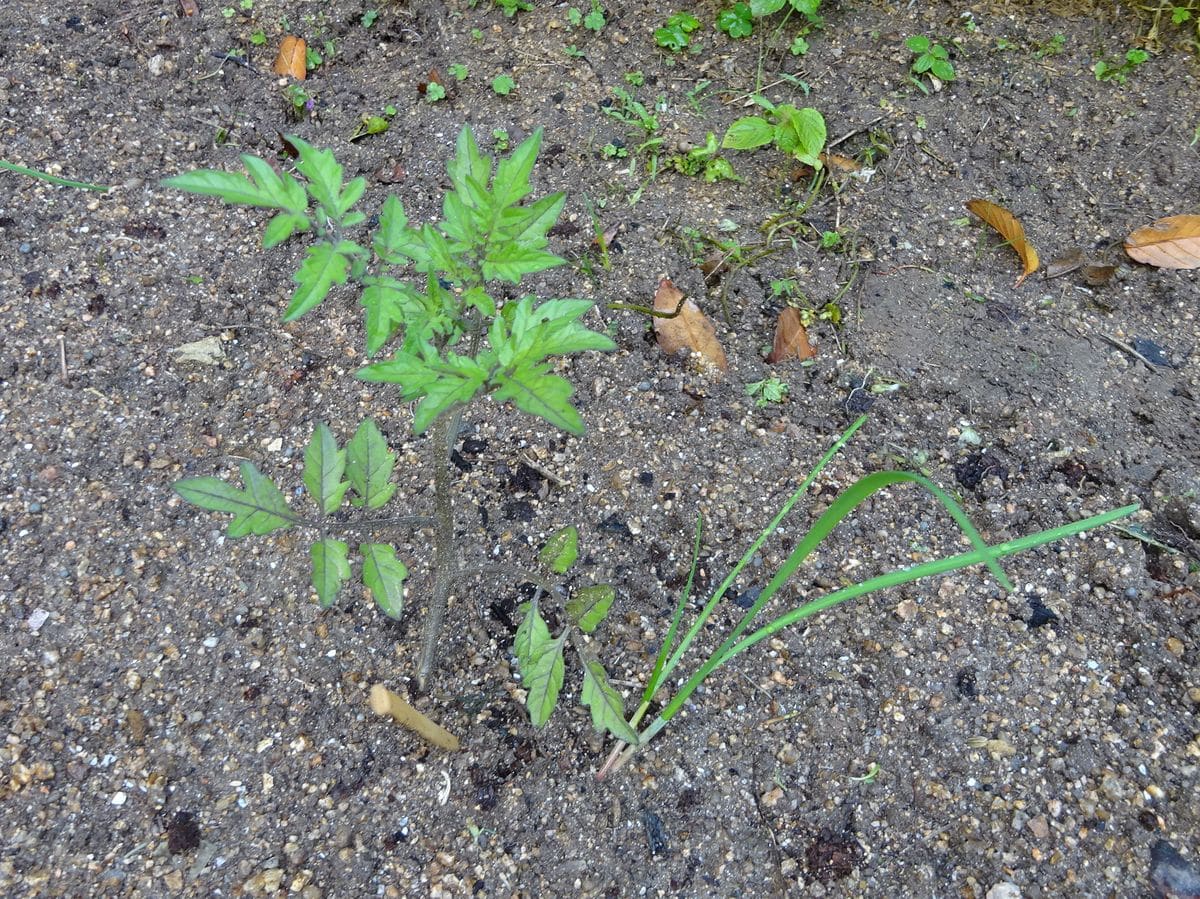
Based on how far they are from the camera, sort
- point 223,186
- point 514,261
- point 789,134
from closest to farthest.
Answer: point 223,186 → point 514,261 → point 789,134

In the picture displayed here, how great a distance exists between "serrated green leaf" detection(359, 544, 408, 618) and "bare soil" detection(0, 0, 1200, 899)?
1.14 feet

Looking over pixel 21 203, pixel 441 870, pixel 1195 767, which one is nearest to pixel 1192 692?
pixel 1195 767

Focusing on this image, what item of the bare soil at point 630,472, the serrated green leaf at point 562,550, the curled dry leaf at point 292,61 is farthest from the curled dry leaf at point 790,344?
the curled dry leaf at point 292,61

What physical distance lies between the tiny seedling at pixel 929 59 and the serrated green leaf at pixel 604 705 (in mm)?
1929

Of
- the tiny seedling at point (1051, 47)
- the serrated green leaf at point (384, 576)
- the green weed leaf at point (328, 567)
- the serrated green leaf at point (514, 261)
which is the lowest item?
the serrated green leaf at point (384, 576)

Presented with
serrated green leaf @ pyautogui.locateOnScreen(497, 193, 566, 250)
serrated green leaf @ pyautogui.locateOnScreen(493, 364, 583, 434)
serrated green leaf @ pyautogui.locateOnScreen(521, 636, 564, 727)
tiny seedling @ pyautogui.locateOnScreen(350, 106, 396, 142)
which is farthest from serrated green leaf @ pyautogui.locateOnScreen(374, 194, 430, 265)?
tiny seedling @ pyautogui.locateOnScreen(350, 106, 396, 142)

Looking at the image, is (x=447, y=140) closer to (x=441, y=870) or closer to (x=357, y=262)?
(x=357, y=262)

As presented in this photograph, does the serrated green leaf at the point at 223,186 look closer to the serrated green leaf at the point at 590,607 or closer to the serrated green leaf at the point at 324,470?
the serrated green leaf at the point at 324,470

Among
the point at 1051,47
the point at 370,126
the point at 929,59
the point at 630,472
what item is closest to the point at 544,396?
the point at 630,472

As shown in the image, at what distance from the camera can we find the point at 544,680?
1466mm

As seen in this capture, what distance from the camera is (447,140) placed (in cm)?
243

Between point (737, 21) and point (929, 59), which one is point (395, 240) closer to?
point (737, 21)

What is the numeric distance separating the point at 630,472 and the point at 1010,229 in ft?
3.77

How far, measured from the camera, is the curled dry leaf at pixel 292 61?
2.55 m
